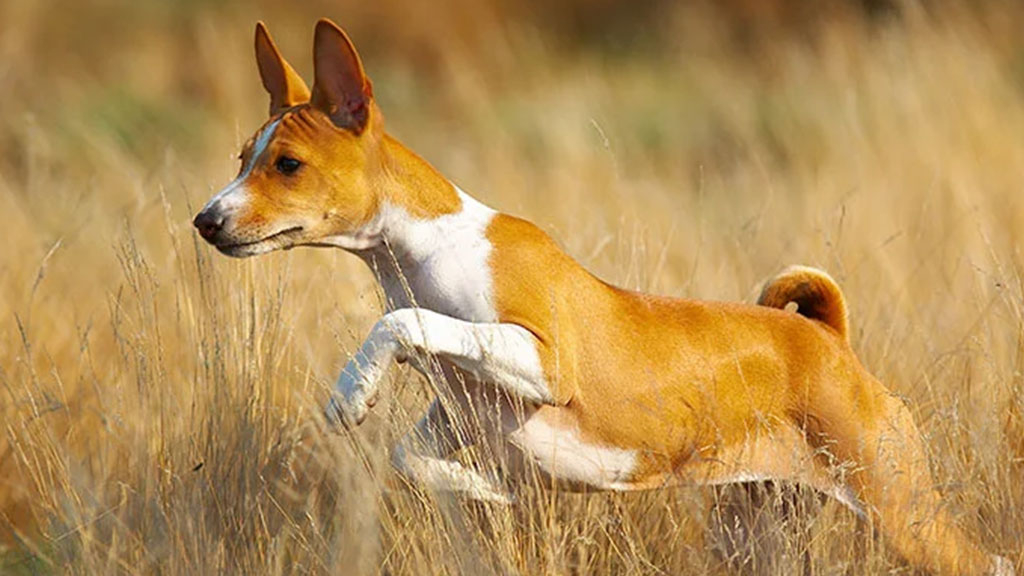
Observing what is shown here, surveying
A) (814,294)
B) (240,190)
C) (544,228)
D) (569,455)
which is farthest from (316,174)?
(544,228)

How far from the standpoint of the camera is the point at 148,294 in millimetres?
5305

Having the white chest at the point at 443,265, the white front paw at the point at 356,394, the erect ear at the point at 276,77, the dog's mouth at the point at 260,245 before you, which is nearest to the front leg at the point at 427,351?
the white front paw at the point at 356,394

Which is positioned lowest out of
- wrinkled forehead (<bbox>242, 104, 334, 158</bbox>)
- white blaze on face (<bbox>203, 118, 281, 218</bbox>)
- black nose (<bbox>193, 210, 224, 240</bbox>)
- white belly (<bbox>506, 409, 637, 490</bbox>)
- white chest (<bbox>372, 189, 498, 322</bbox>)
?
white belly (<bbox>506, 409, 637, 490</bbox>)

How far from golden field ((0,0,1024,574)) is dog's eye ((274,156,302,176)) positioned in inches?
26.8

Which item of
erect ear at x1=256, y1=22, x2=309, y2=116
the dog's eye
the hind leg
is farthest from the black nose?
the hind leg

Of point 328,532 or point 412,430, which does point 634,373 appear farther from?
point 328,532

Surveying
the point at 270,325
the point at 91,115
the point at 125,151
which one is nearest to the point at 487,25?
the point at 91,115

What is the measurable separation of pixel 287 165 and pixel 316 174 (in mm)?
77

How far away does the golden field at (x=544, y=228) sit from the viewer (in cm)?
470

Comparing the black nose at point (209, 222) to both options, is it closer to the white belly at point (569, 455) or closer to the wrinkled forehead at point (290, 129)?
the wrinkled forehead at point (290, 129)

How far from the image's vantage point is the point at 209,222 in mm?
4172

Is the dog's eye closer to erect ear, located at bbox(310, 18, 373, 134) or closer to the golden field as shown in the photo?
erect ear, located at bbox(310, 18, 373, 134)

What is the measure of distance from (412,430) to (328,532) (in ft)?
2.08

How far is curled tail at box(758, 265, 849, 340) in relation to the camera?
491 centimetres
